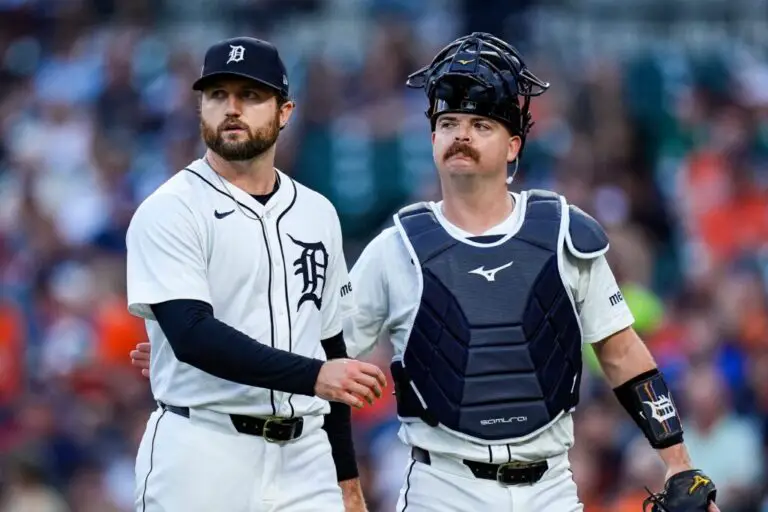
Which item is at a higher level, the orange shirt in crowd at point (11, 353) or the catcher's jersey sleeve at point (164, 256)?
the catcher's jersey sleeve at point (164, 256)

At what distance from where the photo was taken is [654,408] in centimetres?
578

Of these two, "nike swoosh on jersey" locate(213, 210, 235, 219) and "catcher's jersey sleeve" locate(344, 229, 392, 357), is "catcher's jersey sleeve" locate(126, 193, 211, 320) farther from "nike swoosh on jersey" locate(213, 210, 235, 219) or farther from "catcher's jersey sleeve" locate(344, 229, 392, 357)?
"catcher's jersey sleeve" locate(344, 229, 392, 357)

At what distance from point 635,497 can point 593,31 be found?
5328 mm

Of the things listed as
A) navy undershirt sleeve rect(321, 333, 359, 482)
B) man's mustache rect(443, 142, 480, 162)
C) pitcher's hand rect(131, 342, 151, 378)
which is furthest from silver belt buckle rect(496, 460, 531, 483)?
pitcher's hand rect(131, 342, 151, 378)

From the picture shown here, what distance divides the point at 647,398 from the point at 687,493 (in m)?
0.36

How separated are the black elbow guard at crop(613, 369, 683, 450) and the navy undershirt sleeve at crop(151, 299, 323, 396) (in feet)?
4.22

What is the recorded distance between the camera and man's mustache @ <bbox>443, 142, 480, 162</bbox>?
223 inches

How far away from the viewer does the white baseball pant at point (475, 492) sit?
553 cm

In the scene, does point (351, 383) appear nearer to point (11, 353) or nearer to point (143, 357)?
point (143, 357)

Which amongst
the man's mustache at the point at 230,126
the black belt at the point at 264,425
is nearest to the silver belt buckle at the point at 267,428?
the black belt at the point at 264,425

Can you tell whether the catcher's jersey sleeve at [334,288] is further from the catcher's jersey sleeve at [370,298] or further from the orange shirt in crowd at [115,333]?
the orange shirt in crowd at [115,333]

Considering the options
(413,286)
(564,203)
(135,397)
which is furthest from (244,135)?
(135,397)

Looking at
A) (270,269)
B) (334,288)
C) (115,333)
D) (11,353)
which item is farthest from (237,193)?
(11,353)

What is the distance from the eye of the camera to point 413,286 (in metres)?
5.70
